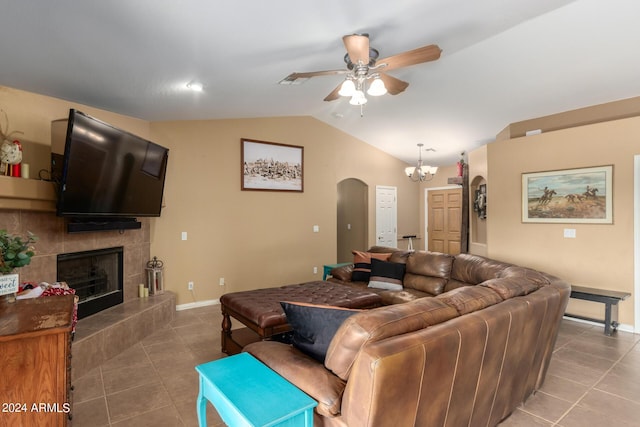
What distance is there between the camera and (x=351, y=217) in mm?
7613

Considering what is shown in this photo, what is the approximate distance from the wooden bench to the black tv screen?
17.0 feet

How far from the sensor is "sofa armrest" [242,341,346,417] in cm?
135

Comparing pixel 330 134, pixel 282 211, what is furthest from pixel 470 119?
pixel 282 211

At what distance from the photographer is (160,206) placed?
13.7ft

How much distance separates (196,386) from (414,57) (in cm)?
308

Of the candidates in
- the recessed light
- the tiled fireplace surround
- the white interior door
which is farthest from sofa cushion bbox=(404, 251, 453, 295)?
the recessed light

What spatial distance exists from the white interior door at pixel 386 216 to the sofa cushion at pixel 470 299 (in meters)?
5.23

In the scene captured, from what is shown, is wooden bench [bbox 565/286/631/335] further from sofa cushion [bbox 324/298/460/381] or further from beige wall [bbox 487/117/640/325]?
sofa cushion [bbox 324/298/460/381]

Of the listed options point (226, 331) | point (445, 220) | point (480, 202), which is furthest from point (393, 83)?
point (445, 220)

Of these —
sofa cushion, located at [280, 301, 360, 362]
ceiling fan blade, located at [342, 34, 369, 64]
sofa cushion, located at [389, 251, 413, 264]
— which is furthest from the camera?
sofa cushion, located at [389, 251, 413, 264]

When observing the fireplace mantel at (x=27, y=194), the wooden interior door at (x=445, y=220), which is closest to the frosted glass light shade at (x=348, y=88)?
the fireplace mantel at (x=27, y=194)

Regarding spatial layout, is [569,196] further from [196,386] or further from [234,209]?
[196,386]

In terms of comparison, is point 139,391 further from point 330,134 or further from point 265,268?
point 330,134

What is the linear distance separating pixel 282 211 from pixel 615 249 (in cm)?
452
